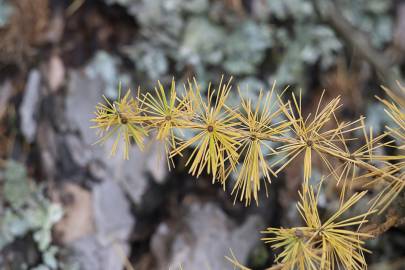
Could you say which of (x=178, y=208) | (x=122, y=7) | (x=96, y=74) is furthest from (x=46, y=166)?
(x=122, y=7)

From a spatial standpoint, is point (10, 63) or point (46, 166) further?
point (10, 63)

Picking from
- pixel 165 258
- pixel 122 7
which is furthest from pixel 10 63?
pixel 165 258

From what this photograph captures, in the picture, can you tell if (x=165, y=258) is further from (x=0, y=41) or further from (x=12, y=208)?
(x=0, y=41)

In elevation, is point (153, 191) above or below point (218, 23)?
below

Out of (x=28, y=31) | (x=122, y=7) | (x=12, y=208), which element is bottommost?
(x=12, y=208)

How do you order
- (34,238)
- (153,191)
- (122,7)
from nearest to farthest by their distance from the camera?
(34,238) < (153,191) < (122,7)

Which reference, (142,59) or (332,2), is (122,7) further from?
(332,2)

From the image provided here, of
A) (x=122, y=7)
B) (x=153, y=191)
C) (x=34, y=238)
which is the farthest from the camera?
(x=122, y=7)
